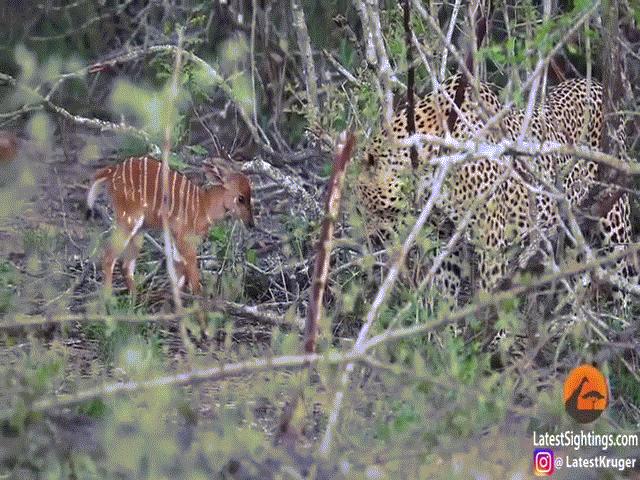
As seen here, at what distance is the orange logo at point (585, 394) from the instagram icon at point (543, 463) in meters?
0.15

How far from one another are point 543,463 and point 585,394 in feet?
1.03

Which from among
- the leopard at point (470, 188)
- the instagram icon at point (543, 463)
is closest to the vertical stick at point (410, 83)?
the leopard at point (470, 188)

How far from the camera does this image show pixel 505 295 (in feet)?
11.4

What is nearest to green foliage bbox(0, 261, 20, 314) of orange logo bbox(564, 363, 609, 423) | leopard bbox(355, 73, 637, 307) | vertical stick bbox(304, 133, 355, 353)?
leopard bbox(355, 73, 637, 307)

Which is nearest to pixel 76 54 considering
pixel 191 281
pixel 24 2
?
pixel 24 2

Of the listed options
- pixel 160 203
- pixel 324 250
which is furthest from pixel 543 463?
pixel 160 203

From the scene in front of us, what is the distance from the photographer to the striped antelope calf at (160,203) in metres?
6.26

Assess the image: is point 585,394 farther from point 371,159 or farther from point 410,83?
point 371,159

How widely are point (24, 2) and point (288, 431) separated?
23.7 ft

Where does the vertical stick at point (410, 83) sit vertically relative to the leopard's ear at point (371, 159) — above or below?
above

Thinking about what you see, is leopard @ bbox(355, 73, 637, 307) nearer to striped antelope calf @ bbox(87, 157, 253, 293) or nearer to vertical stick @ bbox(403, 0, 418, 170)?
vertical stick @ bbox(403, 0, 418, 170)

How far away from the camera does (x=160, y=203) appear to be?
6297 mm

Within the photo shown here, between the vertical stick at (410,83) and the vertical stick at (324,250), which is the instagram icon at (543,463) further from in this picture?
the vertical stick at (410,83)

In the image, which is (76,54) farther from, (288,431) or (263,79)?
(288,431)
